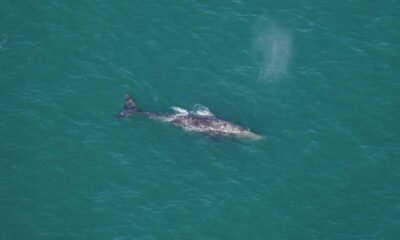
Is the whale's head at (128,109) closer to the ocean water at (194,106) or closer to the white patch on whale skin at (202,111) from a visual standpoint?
the ocean water at (194,106)

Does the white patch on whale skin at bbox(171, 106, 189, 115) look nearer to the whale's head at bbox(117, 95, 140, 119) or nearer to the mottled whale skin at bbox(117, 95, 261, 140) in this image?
the mottled whale skin at bbox(117, 95, 261, 140)

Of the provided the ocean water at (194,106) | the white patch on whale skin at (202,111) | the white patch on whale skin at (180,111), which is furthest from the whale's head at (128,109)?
the white patch on whale skin at (202,111)

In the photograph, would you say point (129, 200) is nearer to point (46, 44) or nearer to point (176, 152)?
point (176, 152)

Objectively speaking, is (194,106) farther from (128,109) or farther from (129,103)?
(128,109)

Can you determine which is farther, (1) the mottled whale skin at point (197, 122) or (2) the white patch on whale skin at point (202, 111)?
(2) the white patch on whale skin at point (202, 111)

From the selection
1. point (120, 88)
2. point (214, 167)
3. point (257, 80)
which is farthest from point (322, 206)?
point (120, 88)

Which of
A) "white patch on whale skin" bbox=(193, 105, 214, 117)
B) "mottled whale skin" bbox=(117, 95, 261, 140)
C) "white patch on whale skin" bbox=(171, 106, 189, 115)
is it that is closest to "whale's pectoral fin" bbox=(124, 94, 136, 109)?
"mottled whale skin" bbox=(117, 95, 261, 140)

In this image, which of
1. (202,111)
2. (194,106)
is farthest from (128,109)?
(202,111)
